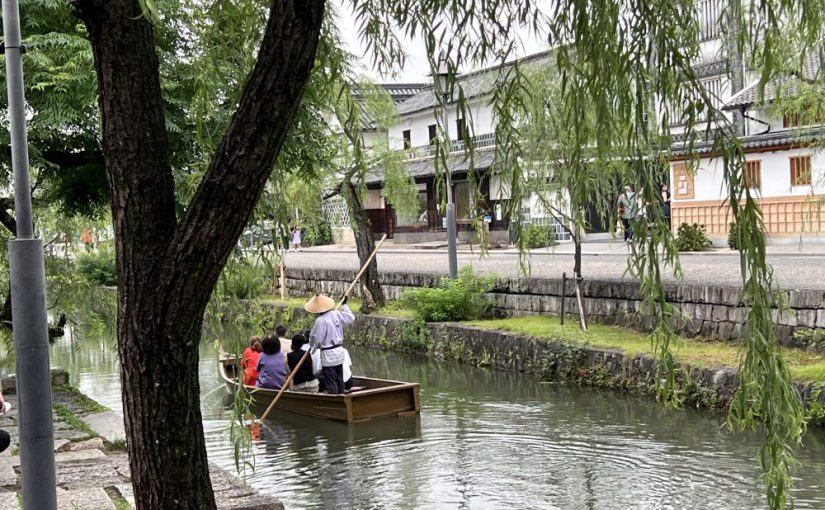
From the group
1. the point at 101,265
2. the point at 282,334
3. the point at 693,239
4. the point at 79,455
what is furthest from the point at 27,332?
the point at 101,265

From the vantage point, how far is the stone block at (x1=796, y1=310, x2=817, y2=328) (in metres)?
11.7

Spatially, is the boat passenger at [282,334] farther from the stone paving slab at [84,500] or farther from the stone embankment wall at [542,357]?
the stone paving slab at [84,500]

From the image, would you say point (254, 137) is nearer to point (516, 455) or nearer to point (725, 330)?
point (516, 455)

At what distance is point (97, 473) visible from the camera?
24.0 feet

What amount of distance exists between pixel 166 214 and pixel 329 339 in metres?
9.10

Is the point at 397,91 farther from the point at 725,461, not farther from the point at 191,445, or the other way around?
the point at 191,445

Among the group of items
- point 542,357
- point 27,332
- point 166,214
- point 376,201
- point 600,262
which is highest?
point 376,201

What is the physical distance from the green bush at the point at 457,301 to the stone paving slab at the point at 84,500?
11.5m

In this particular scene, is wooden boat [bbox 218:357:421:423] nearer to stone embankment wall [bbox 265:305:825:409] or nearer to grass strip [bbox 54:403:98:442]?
stone embankment wall [bbox 265:305:825:409]

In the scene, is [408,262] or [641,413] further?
[408,262]

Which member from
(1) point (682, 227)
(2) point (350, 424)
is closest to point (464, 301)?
(2) point (350, 424)

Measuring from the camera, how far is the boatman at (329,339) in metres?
12.4

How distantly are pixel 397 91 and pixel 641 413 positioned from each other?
31.9 m

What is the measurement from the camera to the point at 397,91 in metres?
42.6
